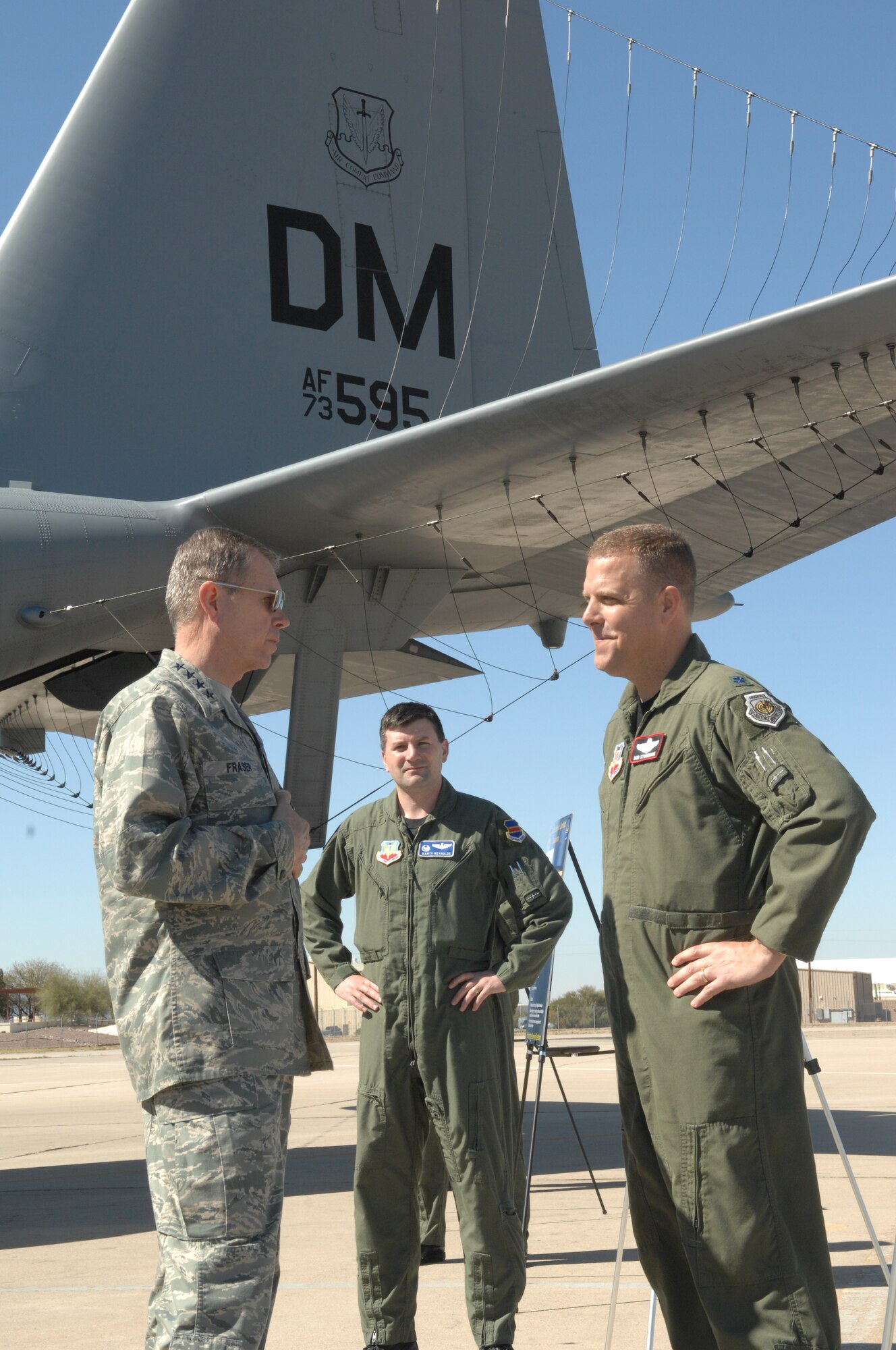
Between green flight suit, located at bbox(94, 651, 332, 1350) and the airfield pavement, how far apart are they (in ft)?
5.87

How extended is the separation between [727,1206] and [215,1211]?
106 cm

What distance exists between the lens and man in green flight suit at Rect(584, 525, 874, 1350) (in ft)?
8.91

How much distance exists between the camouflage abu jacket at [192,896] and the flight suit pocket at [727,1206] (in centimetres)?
89

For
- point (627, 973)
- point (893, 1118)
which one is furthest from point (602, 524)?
point (627, 973)

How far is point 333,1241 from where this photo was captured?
6207 millimetres

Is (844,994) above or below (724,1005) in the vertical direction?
below

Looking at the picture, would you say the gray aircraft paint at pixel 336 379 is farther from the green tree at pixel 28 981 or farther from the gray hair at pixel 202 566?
the green tree at pixel 28 981

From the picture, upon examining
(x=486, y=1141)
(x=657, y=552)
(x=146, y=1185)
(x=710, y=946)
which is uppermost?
(x=657, y=552)

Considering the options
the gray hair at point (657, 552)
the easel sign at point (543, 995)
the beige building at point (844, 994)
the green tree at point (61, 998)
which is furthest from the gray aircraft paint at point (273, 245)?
the green tree at point (61, 998)

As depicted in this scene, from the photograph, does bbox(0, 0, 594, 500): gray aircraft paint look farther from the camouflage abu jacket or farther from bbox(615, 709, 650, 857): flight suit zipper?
bbox(615, 709, 650, 857): flight suit zipper

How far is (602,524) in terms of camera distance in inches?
368

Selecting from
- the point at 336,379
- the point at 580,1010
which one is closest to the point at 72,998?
the point at 580,1010

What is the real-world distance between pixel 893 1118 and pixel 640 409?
6833 mm

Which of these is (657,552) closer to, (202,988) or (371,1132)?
(202,988)
